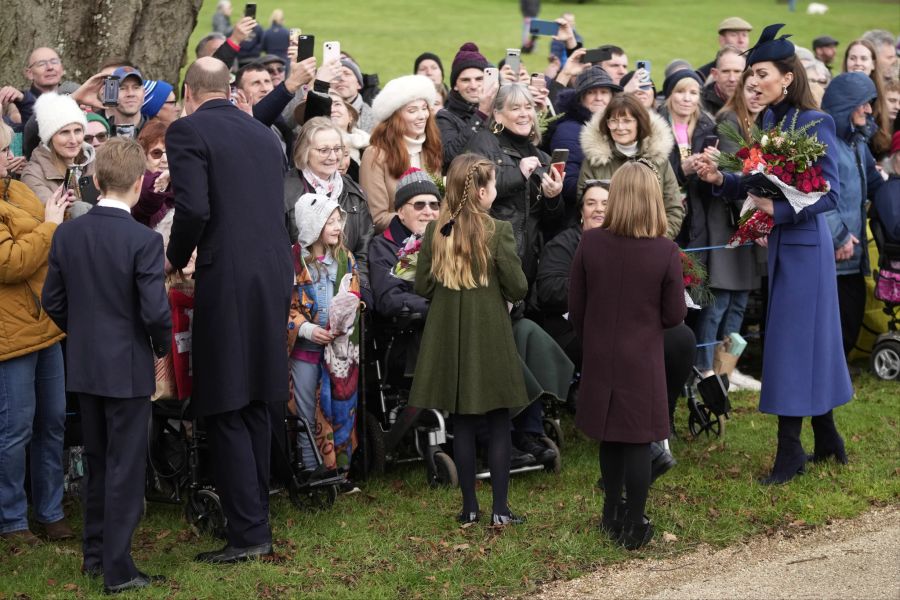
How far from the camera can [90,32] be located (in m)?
10.7

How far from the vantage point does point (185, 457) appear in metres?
7.04

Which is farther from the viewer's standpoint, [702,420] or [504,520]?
[702,420]

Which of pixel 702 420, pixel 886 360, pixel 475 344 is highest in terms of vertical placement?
pixel 475 344

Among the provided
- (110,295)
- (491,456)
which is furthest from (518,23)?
(110,295)

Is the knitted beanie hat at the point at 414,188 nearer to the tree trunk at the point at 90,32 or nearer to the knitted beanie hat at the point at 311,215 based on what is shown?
the knitted beanie hat at the point at 311,215

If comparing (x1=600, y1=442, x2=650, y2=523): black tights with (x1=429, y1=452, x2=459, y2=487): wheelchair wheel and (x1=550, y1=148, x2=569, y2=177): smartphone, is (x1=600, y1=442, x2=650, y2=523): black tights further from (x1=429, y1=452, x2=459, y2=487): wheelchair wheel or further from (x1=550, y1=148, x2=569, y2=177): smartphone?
(x1=550, y1=148, x2=569, y2=177): smartphone

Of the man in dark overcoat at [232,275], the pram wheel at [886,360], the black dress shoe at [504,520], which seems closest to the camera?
the man in dark overcoat at [232,275]

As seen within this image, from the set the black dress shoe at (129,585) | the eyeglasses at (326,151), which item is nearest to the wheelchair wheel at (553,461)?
the eyeglasses at (326,151)

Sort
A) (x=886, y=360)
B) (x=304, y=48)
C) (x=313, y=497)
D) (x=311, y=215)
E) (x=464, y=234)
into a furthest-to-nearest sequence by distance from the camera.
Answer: (x=886, y=360) < (x=304, y=48) < (x=311, y=215) < (x=313, y=497) < (x=464, y=234)

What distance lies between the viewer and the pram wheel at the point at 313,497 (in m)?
7.25

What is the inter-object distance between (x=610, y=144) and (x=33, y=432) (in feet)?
14.6

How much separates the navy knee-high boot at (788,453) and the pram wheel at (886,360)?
3.14 metres

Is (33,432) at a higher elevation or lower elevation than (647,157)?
lower

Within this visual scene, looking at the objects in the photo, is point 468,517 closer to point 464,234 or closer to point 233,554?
point 233,554
